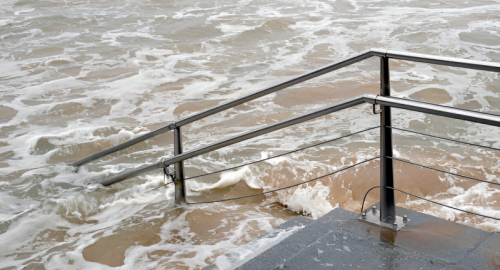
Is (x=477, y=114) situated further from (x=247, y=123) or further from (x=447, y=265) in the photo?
(x=247, y=123)

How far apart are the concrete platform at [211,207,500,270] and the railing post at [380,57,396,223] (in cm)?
8

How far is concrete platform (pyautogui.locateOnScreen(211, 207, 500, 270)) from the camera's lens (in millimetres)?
1932

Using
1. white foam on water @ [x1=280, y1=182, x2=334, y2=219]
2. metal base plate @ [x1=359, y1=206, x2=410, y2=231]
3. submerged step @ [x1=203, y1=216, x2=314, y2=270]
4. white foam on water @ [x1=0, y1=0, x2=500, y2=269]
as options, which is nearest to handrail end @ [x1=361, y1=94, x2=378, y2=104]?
metal base plate @ [x1=359, y1=206, x2=410, y2=231]

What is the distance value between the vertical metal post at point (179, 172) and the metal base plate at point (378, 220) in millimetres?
1332

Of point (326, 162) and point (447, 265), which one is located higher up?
point (447, 265)

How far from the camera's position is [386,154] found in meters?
2.11

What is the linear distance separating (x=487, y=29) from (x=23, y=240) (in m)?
9.12

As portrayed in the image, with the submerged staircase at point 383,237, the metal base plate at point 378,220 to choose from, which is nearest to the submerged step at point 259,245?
the submerged staircase at point 383,237

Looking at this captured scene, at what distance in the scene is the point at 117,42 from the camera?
10.3 metres

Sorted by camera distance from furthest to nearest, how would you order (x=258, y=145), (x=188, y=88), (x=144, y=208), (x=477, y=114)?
1. (x=188, y=88)
2. (x=258, y=145)
3. (x=144, y=208)
4. (x=477, y=114)

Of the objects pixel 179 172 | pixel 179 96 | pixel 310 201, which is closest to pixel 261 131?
pixel 179 172

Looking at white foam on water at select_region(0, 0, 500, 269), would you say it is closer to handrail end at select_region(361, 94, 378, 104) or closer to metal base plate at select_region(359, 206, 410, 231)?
metal base plate at select_region(359, 206, 410, 231)

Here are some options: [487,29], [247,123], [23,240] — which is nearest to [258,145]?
[247,123]

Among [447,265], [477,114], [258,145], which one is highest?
[477,114]
